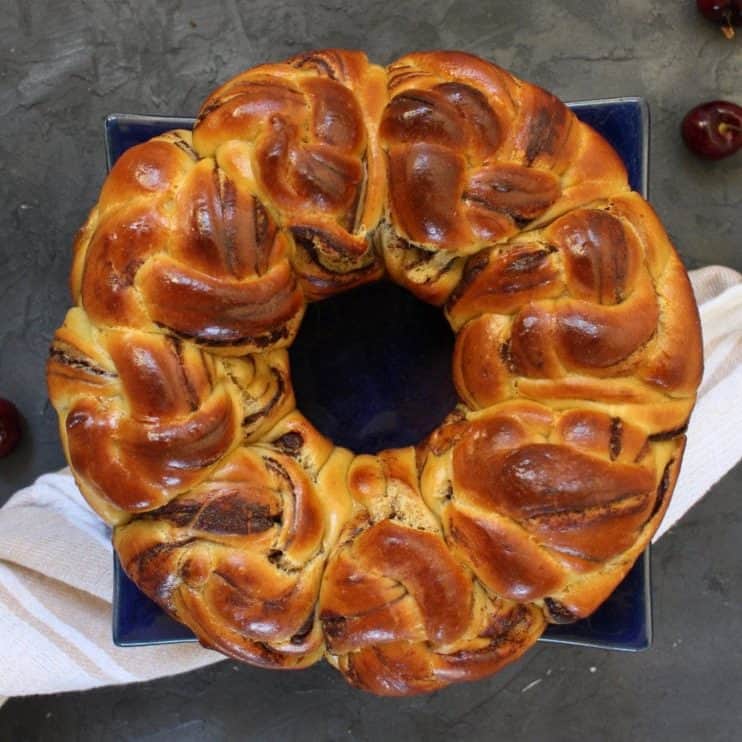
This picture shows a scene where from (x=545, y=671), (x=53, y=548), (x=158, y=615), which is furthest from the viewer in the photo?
(x=545, y=671)

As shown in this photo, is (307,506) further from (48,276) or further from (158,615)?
(48,276)

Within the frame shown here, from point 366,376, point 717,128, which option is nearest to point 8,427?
point 366,376

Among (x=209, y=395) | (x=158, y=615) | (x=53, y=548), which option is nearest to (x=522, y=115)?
(x=209, y=395)

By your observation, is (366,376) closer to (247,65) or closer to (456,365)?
(456,365)

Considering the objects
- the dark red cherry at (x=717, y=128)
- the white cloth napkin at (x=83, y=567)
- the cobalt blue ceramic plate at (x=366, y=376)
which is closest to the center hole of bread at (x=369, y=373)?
the cobalt blue ceramic plate at (x=366, y=376)

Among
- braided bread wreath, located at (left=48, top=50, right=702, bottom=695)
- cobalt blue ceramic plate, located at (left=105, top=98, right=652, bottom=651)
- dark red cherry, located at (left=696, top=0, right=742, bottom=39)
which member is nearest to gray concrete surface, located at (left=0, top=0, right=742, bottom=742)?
dark red cherry, located at (left=696, top=0, right=742, bottom=39)

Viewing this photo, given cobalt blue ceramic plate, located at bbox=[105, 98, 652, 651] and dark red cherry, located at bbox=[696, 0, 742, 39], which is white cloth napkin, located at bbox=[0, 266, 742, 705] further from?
dark red cherry, located at bbox=[696, 0, 742, 39]
